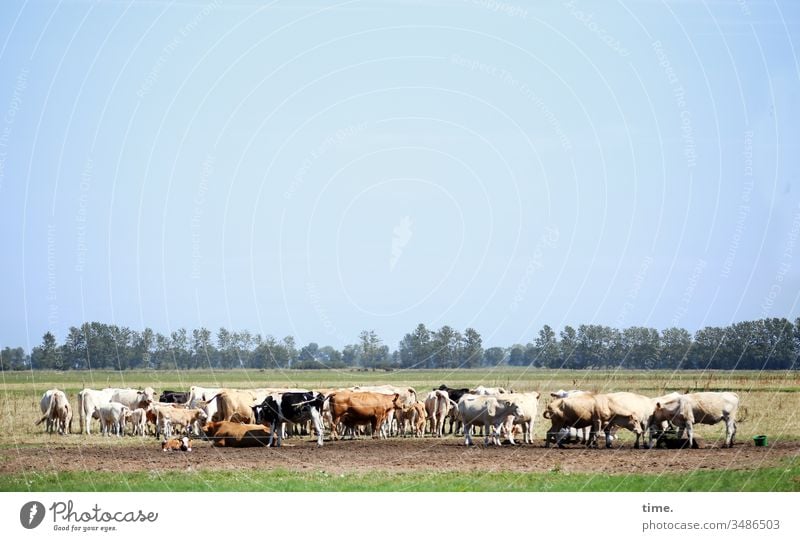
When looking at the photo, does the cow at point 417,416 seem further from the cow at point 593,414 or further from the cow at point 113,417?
the cow at point 113,417

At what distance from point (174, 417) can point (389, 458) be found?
10.0 m

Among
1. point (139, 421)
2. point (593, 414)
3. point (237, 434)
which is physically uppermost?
point (593, 414)

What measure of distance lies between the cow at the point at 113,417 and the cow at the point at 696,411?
18.5 metres

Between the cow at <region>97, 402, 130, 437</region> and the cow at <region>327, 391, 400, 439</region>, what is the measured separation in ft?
25.1

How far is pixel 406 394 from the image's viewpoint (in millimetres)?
42062

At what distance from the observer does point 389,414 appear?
3719 cm

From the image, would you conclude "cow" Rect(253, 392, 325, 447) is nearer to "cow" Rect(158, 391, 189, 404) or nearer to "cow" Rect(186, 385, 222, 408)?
"cow" Rect(186, 385, 222, 408)

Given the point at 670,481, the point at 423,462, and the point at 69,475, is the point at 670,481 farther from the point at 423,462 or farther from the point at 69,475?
the point at 69,475

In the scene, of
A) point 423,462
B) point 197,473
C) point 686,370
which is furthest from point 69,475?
point 686,370

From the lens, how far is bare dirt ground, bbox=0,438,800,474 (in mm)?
25328

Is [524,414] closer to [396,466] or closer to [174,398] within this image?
[396,466]

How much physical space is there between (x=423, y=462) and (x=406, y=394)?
49.6 feet

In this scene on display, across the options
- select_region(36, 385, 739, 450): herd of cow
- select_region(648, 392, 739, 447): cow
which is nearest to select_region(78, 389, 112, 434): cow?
select_region(36, 385, 739, 450): herd of cow

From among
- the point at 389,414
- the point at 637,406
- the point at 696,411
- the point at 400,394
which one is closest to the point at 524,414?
the point at 637,406
